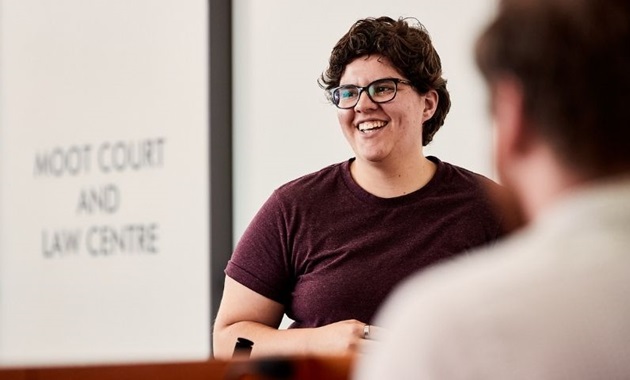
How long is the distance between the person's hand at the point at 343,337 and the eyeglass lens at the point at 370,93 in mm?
572

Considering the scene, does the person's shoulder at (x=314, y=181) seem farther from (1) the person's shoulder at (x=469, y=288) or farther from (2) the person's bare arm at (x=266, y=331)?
(1) the person's shoulder at (x=469, y=288)

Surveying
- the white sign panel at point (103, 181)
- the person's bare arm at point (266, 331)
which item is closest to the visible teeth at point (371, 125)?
the person's bare arm at point (266, 331)

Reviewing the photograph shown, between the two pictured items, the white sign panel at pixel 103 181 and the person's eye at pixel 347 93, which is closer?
the person's eye at pixel 347 93

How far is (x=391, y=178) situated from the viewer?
2.83 m

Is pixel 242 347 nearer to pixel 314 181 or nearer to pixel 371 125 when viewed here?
pixel 314 181

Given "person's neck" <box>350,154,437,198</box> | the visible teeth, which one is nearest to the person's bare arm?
"person's neck" <box>350,154,437,198</box>

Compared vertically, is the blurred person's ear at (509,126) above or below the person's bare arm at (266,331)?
above

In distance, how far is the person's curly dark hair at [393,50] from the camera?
287cm

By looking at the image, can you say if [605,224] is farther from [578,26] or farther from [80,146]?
[80,146]

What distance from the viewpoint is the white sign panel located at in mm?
4633

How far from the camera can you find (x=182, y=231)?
15.2 feet

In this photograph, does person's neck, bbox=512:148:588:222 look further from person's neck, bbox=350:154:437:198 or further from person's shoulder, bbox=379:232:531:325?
person's neck, bbox=350:154:437:198

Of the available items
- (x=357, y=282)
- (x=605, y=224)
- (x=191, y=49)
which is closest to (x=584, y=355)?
(x=605, y=224)

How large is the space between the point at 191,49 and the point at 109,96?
1.67ft
